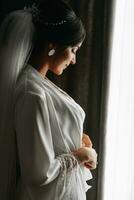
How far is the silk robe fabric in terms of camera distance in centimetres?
124

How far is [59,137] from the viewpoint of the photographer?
1346 mm

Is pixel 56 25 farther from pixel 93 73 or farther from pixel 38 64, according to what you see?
pixel 93 73

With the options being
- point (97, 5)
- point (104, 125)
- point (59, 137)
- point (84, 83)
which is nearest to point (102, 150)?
point (104, 125)

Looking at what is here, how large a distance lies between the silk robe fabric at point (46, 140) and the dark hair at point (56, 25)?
14 cm

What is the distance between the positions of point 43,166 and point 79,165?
7.2 inches

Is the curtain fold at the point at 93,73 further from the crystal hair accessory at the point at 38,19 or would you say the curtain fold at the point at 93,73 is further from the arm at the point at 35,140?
the arm at the point at 35,140

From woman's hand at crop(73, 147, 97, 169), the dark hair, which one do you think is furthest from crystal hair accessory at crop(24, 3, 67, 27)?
woman's hand at crop(73, 147, 97, 169)

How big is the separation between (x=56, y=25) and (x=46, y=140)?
1.36ft

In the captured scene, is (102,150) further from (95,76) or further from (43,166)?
(43,166)

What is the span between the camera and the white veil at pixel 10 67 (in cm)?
134

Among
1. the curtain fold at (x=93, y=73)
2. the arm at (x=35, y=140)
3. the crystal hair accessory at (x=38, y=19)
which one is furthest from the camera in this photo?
the curtain fold at (x=93, y=73)

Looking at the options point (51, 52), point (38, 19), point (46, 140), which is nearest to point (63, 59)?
point (51, 52)

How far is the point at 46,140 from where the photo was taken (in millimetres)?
1259

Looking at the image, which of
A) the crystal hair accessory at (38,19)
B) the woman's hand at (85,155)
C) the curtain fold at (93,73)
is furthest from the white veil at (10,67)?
the curtain fold at (93,73)
